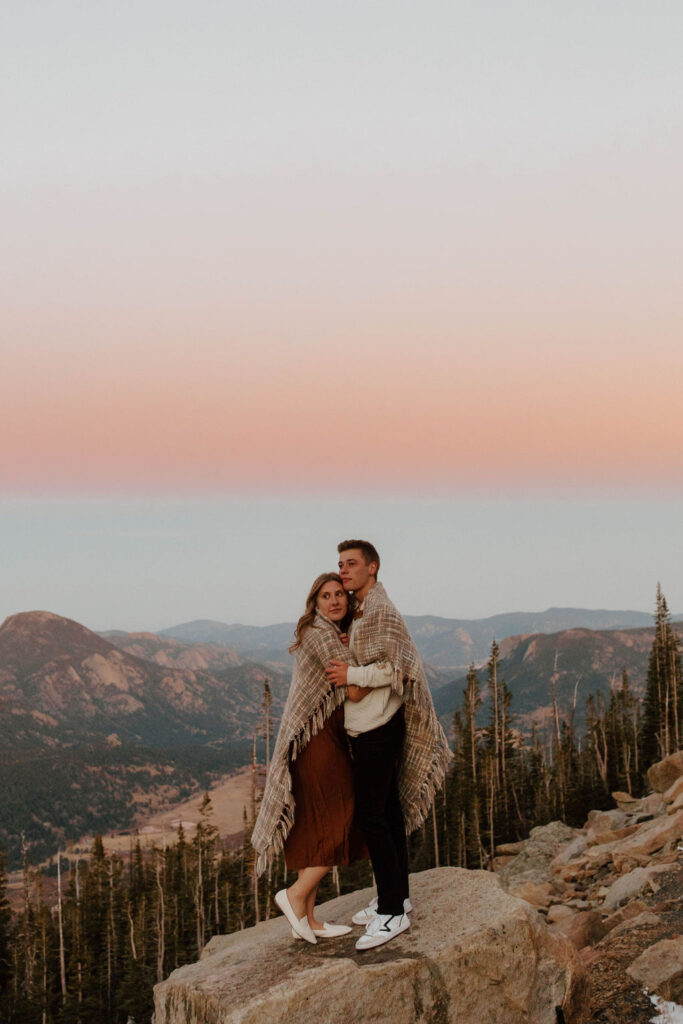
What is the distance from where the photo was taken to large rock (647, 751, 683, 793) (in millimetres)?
29031

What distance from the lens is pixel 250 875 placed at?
194 ft

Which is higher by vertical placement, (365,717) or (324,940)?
(365,717)

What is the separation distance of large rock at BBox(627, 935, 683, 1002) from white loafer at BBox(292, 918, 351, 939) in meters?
3.51

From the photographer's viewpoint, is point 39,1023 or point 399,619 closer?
point 399,619

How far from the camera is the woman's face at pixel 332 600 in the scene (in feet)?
24.2

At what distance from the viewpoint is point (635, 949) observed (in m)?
10.2

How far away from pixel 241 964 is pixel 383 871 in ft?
5.53

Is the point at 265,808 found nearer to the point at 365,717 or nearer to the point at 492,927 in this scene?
the point at 365,717

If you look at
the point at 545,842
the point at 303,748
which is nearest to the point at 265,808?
the point at 303,748

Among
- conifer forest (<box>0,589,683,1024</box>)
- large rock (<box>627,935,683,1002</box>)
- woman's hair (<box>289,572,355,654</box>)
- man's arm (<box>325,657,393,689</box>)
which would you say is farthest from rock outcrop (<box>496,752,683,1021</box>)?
conifer forest (<box>0,589,683,1024</box>)

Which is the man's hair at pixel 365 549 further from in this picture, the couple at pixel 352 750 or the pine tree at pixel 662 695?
the pine tree at pixel 662 695

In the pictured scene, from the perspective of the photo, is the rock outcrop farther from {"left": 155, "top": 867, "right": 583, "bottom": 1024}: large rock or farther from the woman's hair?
the woman's hair

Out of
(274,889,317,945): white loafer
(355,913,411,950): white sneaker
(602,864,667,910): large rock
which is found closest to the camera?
(355,913,411,950): white sneaker

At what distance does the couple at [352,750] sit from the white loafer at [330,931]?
0.05ft
